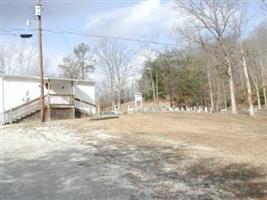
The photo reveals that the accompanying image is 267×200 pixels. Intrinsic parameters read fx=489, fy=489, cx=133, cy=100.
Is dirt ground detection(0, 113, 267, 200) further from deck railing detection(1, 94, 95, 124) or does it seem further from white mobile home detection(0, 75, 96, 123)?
white mobile home detection(0, 75, 96, 123)

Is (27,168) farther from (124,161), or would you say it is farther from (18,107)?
(18,107)

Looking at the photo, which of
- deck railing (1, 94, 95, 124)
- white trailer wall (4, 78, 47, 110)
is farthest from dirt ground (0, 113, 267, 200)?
white trailer wall (4, 78, 47, 110)

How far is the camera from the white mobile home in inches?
1485

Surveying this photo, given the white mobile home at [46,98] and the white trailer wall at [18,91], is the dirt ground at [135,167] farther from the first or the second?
the white trailer wall at [18,91]

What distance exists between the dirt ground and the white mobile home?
18394 millimetres

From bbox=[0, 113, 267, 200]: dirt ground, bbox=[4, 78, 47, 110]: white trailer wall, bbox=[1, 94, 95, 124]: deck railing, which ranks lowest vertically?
bbox=[0, 113, 267, 200]: dirt ground

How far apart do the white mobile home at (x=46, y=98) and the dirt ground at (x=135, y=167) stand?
18394 millimetres

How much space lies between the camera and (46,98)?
40.2 meters

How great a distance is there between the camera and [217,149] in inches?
582

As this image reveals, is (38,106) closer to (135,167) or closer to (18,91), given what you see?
(18,91)

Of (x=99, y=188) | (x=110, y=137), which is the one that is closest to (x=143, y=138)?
(x=110, y=137)

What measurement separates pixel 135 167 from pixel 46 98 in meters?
28.9

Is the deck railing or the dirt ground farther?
the deck railing

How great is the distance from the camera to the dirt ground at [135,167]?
9.81 meters
